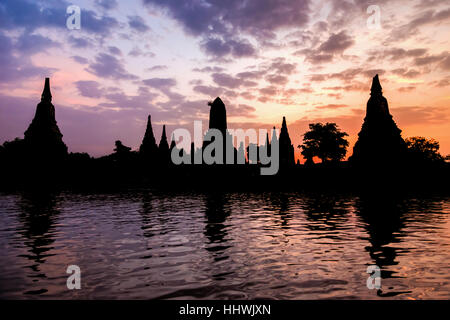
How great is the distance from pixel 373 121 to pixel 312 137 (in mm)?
29126

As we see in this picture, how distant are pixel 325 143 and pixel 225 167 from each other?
108ft

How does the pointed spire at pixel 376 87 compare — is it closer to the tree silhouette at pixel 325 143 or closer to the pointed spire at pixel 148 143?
the tree silhouette at pixel 325 143

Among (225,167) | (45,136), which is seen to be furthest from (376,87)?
(45,136)

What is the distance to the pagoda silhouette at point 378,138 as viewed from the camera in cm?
3934

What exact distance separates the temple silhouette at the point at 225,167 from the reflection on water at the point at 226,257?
83.2 ft

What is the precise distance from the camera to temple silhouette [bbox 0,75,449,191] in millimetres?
38406

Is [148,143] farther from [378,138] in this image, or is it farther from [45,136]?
[378,138]

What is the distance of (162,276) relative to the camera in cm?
645

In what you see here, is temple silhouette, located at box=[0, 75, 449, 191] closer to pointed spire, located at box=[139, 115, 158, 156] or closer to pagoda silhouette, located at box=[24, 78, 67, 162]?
pagoda silhouette, located at box=[24, 78, 67, 162]

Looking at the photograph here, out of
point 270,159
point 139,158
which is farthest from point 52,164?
point 270,159

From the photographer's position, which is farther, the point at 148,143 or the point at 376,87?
the point at 148,143

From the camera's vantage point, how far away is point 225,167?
153 ft

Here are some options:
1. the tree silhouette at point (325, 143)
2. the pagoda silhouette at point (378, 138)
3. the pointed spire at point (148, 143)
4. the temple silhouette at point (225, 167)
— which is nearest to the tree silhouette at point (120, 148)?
the pointed spire at point (148, 143)

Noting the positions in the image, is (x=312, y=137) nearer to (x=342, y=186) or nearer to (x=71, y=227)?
(x=342, y=186)
